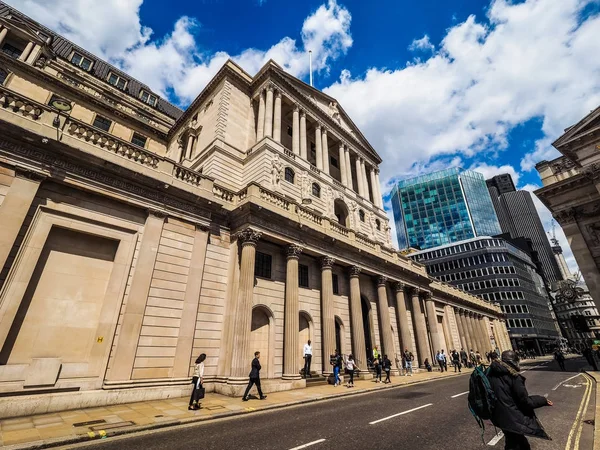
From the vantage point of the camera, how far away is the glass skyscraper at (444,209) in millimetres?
110188

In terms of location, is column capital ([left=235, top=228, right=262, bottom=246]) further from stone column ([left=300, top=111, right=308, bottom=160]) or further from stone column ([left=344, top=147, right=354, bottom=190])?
stone column ([left=344, top=147, right=354, bottom=190])

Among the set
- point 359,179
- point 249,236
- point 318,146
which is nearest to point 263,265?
point 249,236

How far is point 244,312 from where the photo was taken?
1419 centimetres

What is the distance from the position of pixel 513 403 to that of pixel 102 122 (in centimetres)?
3281

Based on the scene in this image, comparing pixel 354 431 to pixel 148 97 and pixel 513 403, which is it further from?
pixel 148 97

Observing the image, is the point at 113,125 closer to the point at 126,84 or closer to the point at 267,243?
the point at 126,84

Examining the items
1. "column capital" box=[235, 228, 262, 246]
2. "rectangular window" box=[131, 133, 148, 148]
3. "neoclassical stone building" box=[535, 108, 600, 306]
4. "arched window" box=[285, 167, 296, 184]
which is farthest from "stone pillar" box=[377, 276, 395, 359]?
"rectangular window" box=[131, 133, 148, 148]

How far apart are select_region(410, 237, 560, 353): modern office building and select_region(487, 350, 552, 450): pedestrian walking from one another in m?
74.7

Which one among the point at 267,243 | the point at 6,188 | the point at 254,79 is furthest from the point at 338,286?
the point at 254,79

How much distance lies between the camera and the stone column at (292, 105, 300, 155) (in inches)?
1059

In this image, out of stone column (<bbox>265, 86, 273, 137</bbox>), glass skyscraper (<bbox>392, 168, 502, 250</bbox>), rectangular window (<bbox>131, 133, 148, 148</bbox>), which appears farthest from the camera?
glass skyscraper (<bbox>392, 168, 502, 250</bbox>)

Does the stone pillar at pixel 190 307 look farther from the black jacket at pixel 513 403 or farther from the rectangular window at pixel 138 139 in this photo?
the rectangular window at pixel 138 139

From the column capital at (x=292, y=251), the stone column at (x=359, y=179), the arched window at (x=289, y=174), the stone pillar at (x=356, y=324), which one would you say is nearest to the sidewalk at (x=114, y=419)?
the column capital at (x=292, y=251)

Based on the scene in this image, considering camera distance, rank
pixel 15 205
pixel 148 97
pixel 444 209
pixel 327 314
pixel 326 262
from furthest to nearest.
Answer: pixel 444 209
pixel 148 97
pixel 326 262
pixel 327 314
pixel 15 205
